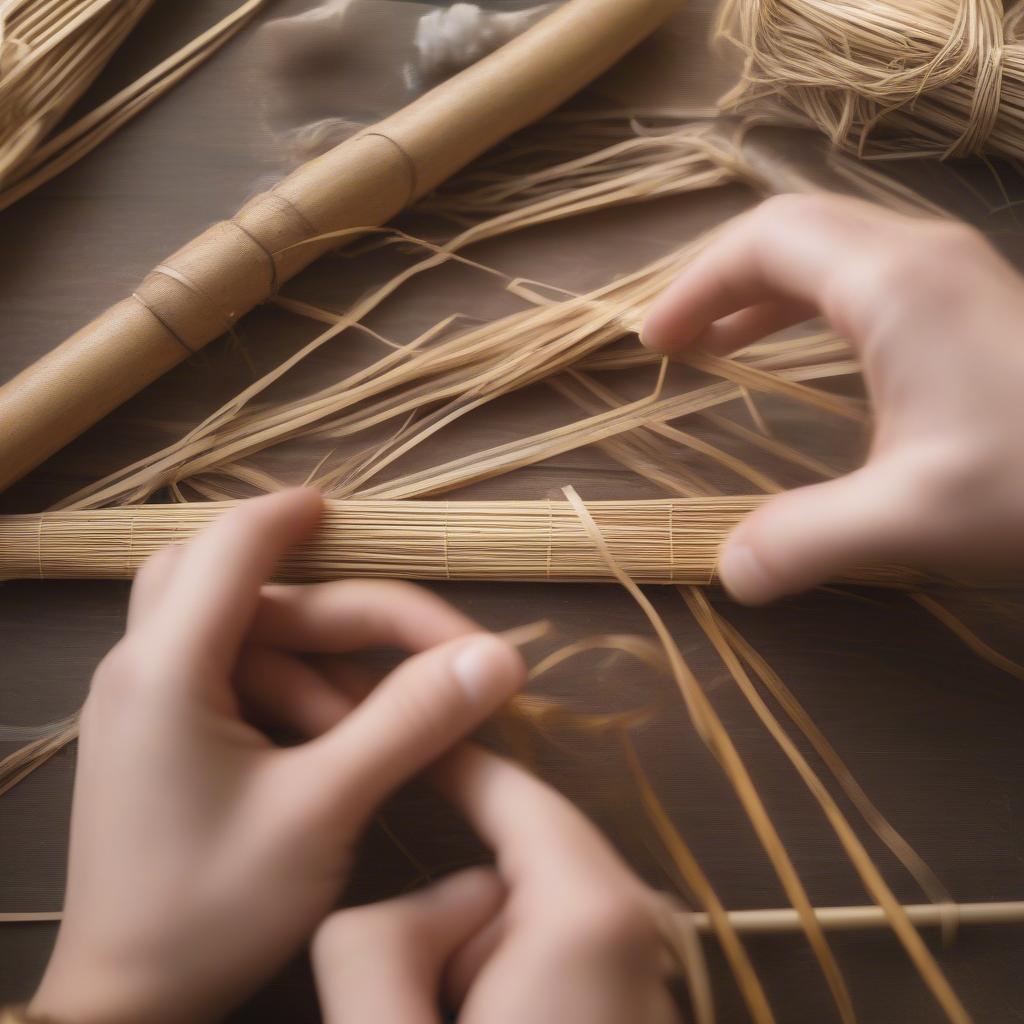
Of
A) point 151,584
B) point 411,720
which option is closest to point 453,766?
point 411,720

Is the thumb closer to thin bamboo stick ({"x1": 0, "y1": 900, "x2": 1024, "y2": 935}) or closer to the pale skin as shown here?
the pale skin

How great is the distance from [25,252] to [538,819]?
81cm

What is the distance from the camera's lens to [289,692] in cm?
72

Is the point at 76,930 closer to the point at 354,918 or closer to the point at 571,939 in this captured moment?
the point at 354,918

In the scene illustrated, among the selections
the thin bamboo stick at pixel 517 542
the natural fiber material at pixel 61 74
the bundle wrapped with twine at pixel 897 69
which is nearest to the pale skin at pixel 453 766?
the thin bamboo stick at pixel 517 542

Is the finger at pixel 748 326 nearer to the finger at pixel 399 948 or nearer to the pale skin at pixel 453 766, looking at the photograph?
the pale skin at pixel 453 766

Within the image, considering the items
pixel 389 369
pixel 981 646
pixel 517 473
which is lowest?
pixel 981 646

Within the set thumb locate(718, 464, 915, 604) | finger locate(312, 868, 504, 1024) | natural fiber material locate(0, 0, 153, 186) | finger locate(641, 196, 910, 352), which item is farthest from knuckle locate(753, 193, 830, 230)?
natural fiber material locate(0, 0, 153, 186)

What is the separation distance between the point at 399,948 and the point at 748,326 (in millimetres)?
614

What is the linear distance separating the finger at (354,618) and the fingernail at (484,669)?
7 centimetres

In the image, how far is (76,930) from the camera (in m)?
0.60

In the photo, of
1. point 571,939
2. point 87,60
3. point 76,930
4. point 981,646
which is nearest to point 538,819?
point 571,939

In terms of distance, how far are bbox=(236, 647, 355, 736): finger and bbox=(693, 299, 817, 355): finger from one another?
18.6 inches

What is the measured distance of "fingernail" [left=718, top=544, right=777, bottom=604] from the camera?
616mm
